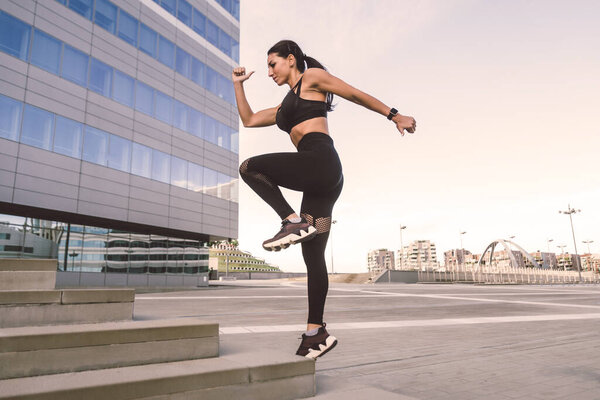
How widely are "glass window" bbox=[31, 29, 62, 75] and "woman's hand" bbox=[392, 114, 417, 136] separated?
22007 millimetres

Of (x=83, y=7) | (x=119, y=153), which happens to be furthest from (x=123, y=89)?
(x=83, y=7)

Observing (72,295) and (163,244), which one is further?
(163,244)

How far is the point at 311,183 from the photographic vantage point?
7.42ft

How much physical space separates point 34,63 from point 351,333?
20.6 metres

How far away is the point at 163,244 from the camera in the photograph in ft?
89.4

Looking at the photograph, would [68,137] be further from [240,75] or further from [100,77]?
[240,75]

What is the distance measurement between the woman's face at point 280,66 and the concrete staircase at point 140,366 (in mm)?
1668

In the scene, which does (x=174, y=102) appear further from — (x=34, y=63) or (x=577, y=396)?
(x=577, y=396)

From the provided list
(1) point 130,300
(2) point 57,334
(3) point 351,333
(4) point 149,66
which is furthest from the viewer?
(4) point 149,66

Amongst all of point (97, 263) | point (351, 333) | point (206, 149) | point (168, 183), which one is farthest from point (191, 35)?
point (351, 333)

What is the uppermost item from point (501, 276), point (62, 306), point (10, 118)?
point (10, 118)

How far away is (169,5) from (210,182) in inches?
500

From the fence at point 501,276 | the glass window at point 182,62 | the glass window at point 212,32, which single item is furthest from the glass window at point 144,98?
the fence at point 501,276

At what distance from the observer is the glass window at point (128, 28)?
23281 millimetres
